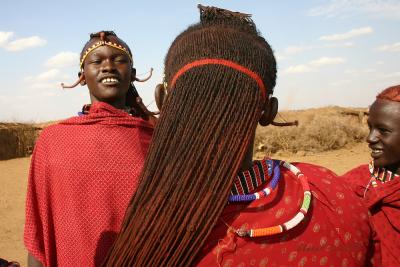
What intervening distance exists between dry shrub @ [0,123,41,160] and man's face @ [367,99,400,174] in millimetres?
15049

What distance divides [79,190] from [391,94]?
1778mm

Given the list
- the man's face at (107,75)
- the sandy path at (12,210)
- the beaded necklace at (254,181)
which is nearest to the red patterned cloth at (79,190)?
the man's face at (107,75)

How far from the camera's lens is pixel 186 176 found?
112 centimetres

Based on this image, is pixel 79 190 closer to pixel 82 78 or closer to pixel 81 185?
pixel 81 185

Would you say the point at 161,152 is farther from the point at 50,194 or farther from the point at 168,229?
the point at 50,194

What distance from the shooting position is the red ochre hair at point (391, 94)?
246 centimetres

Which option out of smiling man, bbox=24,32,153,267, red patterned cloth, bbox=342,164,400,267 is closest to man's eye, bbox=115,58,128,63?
smiling man, bbox=24,32,153,267

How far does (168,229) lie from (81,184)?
45.8 inches

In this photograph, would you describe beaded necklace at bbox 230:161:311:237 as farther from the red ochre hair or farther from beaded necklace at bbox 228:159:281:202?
the red ochre hair

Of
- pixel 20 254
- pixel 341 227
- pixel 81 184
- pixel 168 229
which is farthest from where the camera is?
pixel 20 254

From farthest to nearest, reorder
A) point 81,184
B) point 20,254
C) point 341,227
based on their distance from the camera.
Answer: point 20,254
point 81,184
point 341,227

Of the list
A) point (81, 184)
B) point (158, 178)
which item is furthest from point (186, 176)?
point (81, 184)

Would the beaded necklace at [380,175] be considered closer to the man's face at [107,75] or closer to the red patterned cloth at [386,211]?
the red patterned cloth at [386,211]

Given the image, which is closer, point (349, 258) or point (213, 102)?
point (213, 102)
